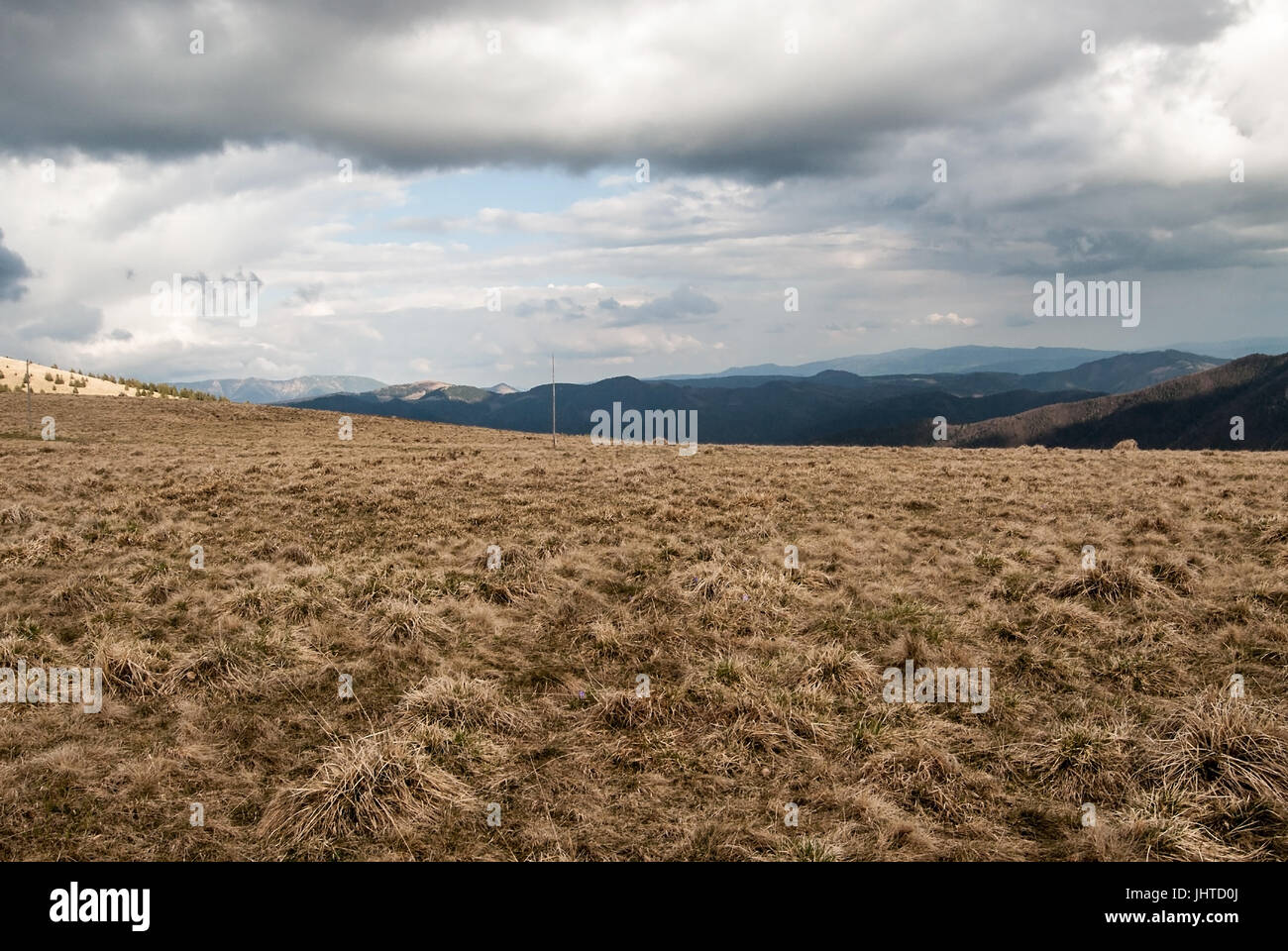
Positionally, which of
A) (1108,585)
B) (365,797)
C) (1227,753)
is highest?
(1108,585)

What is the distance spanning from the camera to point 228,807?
663 centimetres

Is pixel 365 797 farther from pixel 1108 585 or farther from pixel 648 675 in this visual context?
pixel 1108 585

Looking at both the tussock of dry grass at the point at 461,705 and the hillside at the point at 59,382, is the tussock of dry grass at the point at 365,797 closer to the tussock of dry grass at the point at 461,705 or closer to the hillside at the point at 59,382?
the tussock of dry grass at the point at 461,705

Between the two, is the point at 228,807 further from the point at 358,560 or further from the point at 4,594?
the point at 4,594

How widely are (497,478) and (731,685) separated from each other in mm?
15127

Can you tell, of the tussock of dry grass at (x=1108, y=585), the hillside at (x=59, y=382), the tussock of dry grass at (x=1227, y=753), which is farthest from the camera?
the hillside at (x=59, y=382)

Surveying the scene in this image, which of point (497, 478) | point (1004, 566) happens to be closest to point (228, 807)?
point (1004, 566)

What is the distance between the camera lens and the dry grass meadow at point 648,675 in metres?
6.27

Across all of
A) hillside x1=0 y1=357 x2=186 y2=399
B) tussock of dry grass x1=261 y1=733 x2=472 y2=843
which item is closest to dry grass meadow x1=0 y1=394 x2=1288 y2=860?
tussock of dry grass x1=261 y1=733 x2=472 y2=843

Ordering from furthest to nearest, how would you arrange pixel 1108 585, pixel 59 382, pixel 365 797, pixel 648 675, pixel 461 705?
pixel 59 382 < pixel 1108 585 < pixel 648 675 < pixel 461 705 < pixel 365 797

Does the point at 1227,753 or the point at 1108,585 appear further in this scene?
the point at 1108,585

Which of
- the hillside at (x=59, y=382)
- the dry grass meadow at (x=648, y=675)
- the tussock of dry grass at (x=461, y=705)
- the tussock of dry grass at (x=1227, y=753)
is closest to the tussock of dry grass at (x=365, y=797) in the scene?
the dry grass meadow at (x=648, y=675)

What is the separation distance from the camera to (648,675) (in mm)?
9266

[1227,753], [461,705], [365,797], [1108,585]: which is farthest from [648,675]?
[1108,585]
